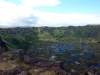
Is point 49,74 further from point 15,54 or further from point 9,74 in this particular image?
point 15,54

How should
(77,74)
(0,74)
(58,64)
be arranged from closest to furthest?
(0,74)
(77,74)
(58,64)

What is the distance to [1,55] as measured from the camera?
309 feet

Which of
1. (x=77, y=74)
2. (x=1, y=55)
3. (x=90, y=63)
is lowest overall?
(x=90, y=63)

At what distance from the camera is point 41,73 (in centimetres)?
7056

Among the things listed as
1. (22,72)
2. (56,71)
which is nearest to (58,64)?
(56,71)

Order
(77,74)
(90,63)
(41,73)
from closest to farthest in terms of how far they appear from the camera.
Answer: (41,73), (77,74), (90,63)

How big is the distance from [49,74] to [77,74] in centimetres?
1739

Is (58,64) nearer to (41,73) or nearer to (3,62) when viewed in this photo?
(41,73)

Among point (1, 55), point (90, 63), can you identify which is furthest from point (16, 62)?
point (90, 63)

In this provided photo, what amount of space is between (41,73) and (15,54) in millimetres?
31815

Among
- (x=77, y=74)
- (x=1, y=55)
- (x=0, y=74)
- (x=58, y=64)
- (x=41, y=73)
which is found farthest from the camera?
(x=1, y=55)

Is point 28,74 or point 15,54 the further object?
point 15,54

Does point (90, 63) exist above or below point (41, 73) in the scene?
below

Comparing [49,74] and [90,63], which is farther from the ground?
[49,74]
